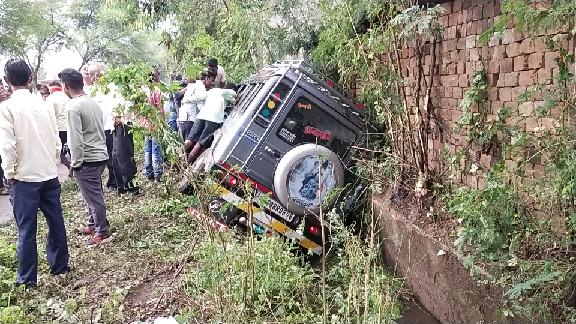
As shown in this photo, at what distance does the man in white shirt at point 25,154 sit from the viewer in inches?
167

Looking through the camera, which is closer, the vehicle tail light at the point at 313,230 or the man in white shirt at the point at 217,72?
the vehicle tail light at the point at 313,230

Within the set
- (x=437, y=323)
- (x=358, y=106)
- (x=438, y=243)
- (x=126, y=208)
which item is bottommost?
(x=126, y=208)

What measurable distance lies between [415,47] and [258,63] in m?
4.59

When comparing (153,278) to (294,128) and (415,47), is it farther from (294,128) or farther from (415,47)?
(415,47)

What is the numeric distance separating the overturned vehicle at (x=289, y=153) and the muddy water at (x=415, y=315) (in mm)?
1083

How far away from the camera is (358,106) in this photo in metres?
6.03

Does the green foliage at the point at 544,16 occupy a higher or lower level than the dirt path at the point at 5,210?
higher

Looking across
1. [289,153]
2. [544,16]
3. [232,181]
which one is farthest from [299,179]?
[544,16]

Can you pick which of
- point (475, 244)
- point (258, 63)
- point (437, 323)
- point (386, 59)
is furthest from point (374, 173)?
point (258, 63)

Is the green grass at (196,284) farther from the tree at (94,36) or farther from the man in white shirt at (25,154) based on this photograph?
the tree at (94,36)

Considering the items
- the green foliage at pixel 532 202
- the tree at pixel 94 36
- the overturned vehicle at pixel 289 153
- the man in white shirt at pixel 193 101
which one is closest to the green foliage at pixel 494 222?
the green foliage at pixel 532 202

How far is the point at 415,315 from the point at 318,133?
2084 millimetres

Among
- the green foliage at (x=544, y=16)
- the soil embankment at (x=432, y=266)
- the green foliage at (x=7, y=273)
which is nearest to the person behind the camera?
the green foliage at (x=544, y=16)

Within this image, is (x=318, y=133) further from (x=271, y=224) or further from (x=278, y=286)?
(x=278, y=286)
